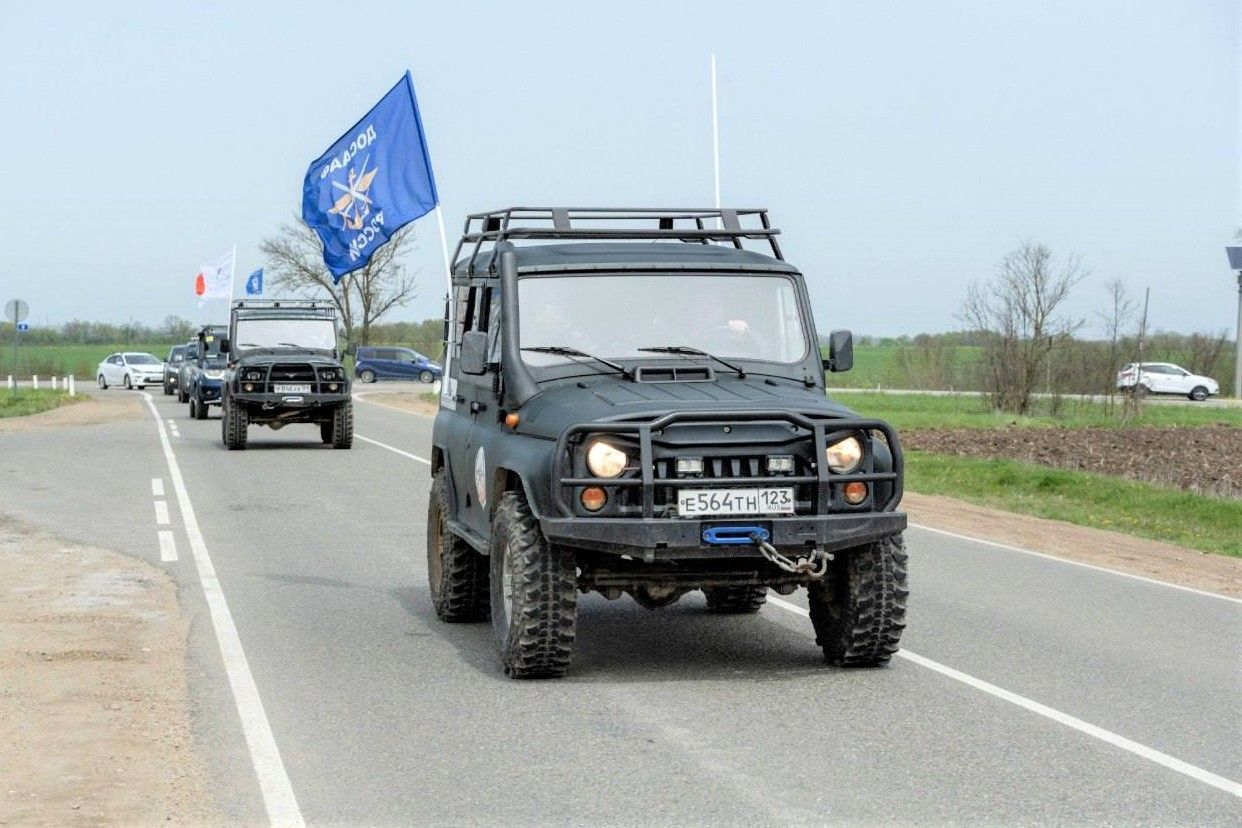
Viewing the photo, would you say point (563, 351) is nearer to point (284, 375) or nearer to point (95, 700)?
point (95, 700)

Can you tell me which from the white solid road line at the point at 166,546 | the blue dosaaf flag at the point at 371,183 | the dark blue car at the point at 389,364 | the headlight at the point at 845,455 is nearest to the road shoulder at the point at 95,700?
the white solid road line at the point at 166,546

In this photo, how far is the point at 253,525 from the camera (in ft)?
53.7

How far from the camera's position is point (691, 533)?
7980 millimetres

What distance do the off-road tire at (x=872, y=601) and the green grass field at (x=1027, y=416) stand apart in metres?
29.4

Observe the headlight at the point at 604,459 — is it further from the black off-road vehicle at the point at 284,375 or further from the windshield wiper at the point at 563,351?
the black off-road vehicle at the point at 284,375

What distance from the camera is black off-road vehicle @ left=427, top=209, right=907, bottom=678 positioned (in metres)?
8.09

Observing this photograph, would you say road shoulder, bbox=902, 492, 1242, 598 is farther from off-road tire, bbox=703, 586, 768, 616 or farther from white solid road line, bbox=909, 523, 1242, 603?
off-road tire, bbox=703, 586, 768, 616

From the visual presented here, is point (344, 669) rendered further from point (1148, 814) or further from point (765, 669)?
point (1148, 814)

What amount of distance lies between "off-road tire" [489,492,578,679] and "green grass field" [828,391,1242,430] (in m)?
30.0

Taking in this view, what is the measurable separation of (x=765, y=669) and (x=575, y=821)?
10.3 ft

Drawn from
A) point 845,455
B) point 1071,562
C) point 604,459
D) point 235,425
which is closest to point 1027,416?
point 235,425

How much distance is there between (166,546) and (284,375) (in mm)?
14169

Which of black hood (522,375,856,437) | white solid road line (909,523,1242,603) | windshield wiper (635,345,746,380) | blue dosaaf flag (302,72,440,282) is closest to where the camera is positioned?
black hood (522,375,856,437)

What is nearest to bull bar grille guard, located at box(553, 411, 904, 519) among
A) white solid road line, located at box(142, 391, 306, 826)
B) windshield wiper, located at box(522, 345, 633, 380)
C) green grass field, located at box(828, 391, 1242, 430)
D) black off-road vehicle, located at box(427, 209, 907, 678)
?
black off-road vehicle, located at box(427, 209, 907, 678)
